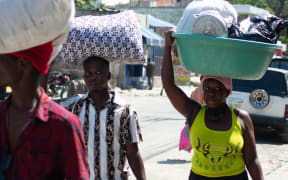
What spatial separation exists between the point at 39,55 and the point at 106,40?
1460 mm

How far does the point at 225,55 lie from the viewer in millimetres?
2977

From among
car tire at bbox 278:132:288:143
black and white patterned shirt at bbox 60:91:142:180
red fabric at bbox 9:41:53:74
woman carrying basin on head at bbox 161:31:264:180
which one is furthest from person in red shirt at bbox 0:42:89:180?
car tire at bbox 278:132:288:143

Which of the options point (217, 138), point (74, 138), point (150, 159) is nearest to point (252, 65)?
point (217, 138)

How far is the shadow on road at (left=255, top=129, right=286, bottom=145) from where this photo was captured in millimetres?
10359

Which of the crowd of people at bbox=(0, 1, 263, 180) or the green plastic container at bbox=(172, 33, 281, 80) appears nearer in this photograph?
the green plastic container at bbox=(172, 33, 281, 80)

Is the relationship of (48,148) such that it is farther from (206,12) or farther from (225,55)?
(206,12)

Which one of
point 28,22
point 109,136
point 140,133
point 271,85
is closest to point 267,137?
point 271,85

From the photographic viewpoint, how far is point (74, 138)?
1.80m

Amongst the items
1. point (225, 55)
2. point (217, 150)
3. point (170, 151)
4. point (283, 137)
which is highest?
point (225, 55)

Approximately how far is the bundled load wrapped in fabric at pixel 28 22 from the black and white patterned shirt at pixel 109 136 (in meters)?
1.53

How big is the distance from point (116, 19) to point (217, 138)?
1.16 m

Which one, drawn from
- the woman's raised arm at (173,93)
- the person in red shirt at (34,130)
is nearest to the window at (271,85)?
the woman's raised arm at (173,93)

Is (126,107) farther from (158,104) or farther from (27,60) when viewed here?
(158,104)

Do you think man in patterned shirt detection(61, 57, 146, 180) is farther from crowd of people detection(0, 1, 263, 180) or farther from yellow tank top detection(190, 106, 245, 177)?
yellow tank top detection(190, 106, 245, 177)
